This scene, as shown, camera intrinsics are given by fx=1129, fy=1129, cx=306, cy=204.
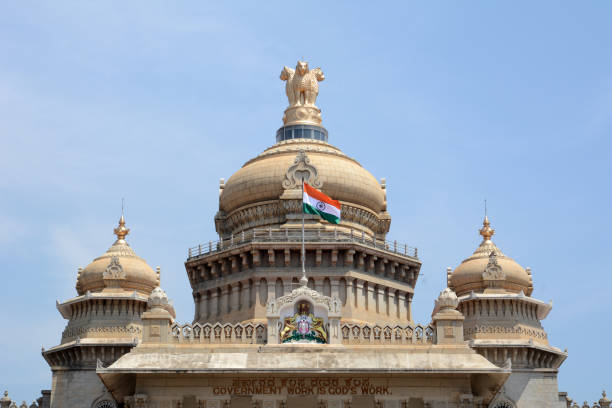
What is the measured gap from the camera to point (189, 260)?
6519 cm

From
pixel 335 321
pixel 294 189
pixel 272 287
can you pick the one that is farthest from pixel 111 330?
pixel 335 321

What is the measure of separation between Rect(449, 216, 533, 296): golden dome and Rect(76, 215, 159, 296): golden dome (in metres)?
17.7

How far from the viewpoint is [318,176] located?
211 feet

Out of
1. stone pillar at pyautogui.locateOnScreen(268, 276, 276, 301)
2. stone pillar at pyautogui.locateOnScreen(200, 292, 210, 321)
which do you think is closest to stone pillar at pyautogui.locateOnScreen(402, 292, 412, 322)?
stone pillar at pyautogui.locateOnScreen(268, 276, 276, 301)

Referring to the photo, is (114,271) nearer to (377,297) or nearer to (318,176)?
(318,176)

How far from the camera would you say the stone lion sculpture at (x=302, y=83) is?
234 feet

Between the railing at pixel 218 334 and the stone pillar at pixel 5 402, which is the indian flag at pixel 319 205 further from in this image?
the stone pillar at pixel 5 402

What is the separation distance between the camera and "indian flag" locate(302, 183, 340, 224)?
56375 mm

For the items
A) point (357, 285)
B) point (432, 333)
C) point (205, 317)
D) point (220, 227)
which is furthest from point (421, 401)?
point (220, 227)

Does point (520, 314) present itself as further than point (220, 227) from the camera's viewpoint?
No

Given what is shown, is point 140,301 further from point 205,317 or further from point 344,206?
point 344,206

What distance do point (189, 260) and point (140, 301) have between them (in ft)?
12.0

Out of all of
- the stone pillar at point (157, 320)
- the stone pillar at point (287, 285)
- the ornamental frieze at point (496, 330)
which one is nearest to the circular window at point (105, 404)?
the stone pillar at point (287, 285)

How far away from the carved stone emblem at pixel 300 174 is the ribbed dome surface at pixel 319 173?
864 millimetres
